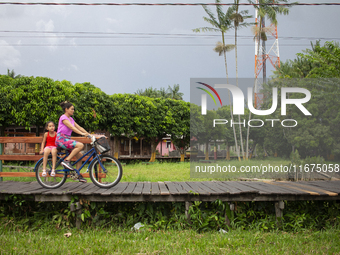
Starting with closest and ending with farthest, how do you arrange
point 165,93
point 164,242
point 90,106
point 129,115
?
point 164,242 → point 90,106 → point 129,115 → point 165,93

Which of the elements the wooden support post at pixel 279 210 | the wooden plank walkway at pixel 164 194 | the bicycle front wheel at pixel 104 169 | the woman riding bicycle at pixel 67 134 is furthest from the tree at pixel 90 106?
the wooden support post at pixel 279 210

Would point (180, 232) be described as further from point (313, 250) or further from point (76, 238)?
point (313, 250)

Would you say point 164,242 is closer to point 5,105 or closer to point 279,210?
point 279,210

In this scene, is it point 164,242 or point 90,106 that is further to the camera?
point 90,106

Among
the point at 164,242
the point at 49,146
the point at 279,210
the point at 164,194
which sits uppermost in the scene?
the point at 49,146

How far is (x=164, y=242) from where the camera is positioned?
15.1 feet

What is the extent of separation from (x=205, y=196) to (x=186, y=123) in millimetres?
21190

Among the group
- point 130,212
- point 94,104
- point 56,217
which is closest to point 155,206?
point 130,212

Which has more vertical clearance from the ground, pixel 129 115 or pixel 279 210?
pixel 129 115

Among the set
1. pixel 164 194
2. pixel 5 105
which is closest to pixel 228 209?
pixel 164 194

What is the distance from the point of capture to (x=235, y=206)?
19.1 ft

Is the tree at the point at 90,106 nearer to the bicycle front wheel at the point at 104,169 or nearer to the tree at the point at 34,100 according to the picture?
the tree at the point at 34,100

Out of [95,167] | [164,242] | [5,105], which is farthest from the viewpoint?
[5,105]

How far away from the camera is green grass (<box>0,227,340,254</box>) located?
14.1 feet
